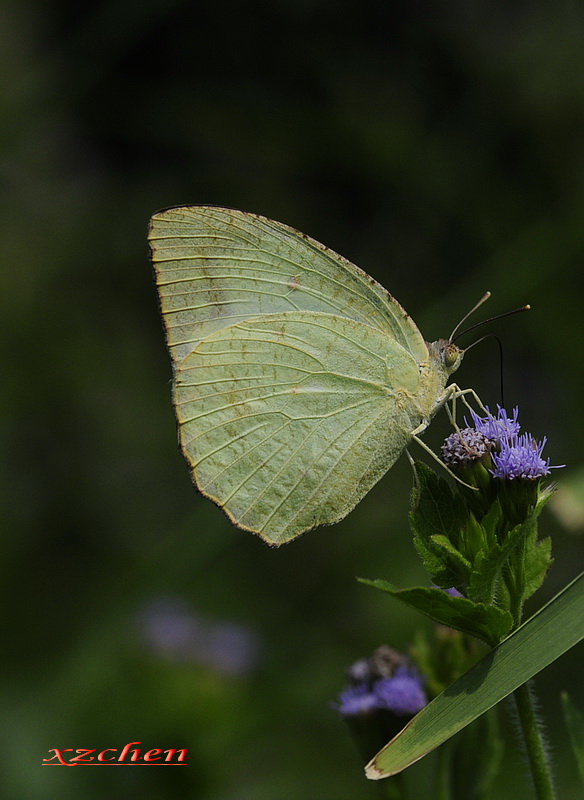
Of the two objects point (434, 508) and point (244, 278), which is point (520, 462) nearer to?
point (434, 508)

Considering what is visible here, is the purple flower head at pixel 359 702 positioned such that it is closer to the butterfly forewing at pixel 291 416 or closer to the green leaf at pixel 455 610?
the butterfly forewing at pixel 291 416

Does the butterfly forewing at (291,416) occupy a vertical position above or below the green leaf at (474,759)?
above

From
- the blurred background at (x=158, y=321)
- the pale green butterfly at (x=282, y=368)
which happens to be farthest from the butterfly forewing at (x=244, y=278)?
the blurred background at (x=158, y=321)

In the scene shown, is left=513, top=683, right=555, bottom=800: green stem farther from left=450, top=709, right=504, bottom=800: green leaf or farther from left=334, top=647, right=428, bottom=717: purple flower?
left=334, top=647, right=428, bottom=717: purple flower

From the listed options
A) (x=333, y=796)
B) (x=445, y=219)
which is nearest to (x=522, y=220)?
(x=445, y=219)

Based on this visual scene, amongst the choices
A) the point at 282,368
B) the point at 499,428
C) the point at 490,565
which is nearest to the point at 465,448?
the point at 499,428

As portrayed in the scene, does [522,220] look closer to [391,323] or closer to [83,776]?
[391,323]
